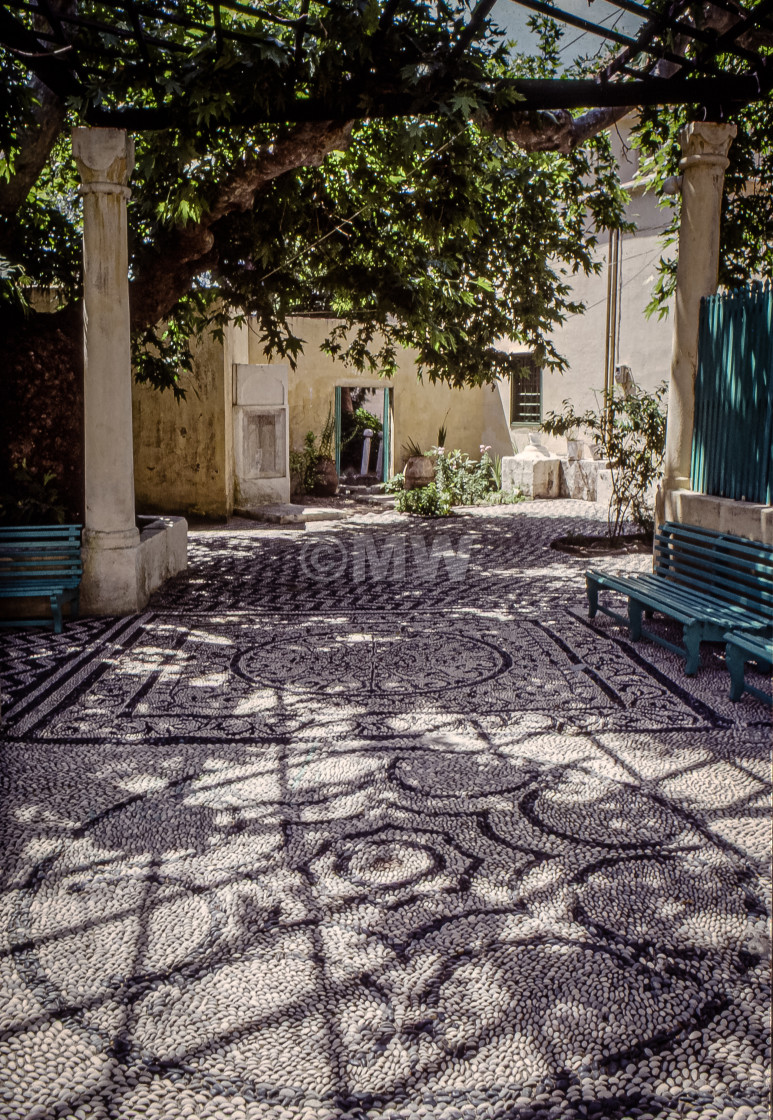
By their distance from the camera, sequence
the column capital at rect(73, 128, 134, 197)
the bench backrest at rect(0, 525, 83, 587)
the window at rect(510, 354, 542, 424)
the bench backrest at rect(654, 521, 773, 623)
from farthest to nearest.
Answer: the window at rect(510, 354, 542, 424), the column capital at rect(73, 128, 134, 197), the bench backrest at rect(0, 525, 83, 587), the bench backrest at rect(654, 521, 773, 623)

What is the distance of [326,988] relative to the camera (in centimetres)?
253

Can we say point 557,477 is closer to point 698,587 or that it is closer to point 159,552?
point 159,552

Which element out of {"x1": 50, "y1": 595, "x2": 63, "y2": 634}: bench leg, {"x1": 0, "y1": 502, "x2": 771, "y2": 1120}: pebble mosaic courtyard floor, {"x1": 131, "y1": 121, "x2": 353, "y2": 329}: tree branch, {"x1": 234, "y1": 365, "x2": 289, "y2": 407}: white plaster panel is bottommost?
{"x1": 0, "y1": 502, "x2": 771, "y2": 1120}: pebble mosaic courtyard floor

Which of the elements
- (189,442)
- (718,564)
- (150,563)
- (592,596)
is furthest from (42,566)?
(189,442)

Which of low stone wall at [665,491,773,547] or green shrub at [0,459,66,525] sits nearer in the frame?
low stone wall at [665,491,773,547]

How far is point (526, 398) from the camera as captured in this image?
18609 millimetres

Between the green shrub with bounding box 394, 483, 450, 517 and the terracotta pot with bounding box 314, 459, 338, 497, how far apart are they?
2.33 meters

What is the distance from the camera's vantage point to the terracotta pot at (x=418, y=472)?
17766mm

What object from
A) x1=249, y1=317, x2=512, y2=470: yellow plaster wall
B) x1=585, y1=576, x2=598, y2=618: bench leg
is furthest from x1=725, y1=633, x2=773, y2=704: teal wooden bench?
x1=249, y1=317, x2=512, y2=470: yellow plaster wall

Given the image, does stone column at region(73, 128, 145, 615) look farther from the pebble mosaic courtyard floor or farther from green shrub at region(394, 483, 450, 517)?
green shrub at region(394, 483, 450, 517)

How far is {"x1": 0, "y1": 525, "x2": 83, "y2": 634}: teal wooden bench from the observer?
22.2 feet

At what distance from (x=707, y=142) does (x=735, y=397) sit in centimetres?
220

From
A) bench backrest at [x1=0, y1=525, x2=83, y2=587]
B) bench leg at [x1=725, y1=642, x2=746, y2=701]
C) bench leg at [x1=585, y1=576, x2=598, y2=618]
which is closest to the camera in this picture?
bench leg at [x1=725, y1=642, x2=746, y2=701]

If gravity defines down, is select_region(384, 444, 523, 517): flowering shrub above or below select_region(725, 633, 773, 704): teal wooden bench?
above
